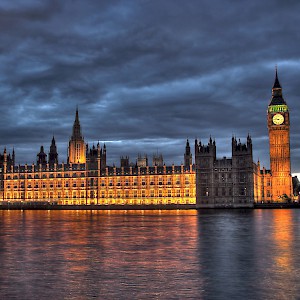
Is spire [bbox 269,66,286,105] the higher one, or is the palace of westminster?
spire [bbox 269,66,286,105]

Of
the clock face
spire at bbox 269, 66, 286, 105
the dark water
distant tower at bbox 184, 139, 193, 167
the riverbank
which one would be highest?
spire at bbox 269, 66, 286, 105

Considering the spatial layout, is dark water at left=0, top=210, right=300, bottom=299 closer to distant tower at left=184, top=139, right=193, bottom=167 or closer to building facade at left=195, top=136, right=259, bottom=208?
building facade at left=195, top=136, right=259, bottom=208

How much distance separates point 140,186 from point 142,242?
123 meters

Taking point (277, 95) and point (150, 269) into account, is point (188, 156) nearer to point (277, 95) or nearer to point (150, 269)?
point (277, 95)

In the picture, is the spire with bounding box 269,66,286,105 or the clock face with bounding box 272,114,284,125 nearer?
the clock face with bounding box 272,114,284,125

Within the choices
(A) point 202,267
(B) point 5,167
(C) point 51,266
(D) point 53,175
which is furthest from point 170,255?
(B) point 5,167

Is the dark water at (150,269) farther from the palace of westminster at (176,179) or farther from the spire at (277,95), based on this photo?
the spire at (277,95)

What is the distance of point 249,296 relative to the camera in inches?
753

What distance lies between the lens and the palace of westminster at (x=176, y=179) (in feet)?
478

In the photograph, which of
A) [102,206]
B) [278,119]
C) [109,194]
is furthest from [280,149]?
[102,206]

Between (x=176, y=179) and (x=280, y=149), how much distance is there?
117 ft

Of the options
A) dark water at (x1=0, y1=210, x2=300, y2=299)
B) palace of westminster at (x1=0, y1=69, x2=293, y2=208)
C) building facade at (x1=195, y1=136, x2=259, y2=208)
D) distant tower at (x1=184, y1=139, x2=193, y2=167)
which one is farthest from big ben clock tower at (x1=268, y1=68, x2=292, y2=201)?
dark water at (x1=0, y1=210, x2=300, y2=299)

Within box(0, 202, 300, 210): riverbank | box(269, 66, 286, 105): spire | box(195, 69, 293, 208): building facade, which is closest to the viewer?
box(0, 202, 300, 210): riverbank

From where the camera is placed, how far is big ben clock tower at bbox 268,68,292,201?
160m
